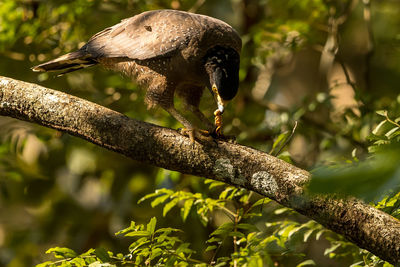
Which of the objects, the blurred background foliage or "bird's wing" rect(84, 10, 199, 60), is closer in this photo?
"bird's wing" rect(84, 10, 199, 60)

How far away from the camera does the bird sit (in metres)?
3.17

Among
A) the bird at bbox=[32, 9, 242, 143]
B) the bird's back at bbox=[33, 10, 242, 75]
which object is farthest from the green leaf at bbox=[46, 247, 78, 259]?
the bird's back at bbox=[33, 10, 242, 75]

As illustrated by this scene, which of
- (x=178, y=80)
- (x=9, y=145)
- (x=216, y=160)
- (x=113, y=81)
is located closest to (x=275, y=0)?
(x=113, y=81)

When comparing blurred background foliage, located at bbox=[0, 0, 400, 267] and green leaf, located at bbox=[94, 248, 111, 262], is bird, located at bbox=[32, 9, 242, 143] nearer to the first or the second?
blurred background foliage, located at bbox=[0, 0, 400, 267]

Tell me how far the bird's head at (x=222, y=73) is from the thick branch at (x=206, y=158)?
2.08ft

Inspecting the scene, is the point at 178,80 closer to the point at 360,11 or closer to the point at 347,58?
the point at 347,58

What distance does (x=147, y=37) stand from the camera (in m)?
3.29

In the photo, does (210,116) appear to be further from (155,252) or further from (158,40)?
(155,252)

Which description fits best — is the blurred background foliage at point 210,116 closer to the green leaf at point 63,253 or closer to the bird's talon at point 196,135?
the bird's talon at point 196,135

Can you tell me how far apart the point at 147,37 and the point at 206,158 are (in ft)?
3.91

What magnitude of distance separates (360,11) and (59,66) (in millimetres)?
4838

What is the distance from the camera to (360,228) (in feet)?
6.90

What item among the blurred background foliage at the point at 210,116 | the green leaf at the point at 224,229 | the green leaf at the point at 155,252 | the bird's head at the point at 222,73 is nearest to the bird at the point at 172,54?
the bird's head at the point at 222,73

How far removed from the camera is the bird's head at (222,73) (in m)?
3.09
